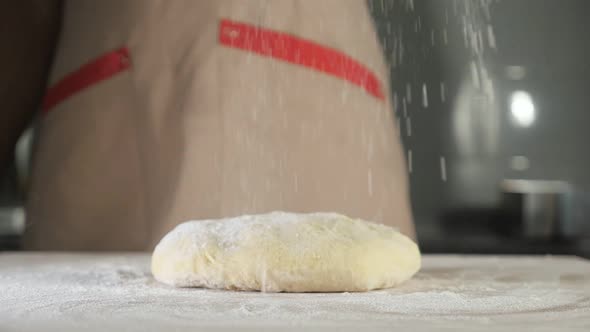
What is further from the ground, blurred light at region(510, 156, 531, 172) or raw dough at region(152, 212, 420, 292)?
blurred light at region(510, 156, 531, 172)

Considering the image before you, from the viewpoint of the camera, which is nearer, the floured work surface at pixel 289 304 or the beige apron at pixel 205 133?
the floured work surface at pixel 289 304

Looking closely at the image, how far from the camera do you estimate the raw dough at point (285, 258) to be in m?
0.56

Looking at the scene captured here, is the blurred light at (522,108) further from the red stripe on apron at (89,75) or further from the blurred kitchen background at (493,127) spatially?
the red stripe on apron at (89,75)

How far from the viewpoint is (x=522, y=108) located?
4.31 ft

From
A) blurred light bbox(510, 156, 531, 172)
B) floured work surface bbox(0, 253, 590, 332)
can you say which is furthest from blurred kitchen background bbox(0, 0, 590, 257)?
floured work surface bbox(0, 253, 590, 332)

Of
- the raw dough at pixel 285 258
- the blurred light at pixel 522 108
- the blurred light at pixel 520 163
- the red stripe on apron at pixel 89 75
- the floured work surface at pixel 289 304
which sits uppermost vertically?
the red stripe on apron at pixel 89 75

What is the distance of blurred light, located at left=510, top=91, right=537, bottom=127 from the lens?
4.30 feet

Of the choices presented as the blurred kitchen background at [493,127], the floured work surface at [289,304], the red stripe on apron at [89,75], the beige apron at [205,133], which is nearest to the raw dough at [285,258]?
the floured work surface at [289,304]

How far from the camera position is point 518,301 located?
50cm

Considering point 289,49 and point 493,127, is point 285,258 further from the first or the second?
point 493,127

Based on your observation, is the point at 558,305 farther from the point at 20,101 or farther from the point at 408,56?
the point at 20,101

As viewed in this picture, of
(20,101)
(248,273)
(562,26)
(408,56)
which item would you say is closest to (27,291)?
(248,273)

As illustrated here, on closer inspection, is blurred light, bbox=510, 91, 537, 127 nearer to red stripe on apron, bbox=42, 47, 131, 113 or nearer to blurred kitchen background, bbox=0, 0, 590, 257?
blurred kitchen background, bbox=0, 0, 590, 257

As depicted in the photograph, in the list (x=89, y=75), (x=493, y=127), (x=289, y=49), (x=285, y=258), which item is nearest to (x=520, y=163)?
(x=493, y=127)
